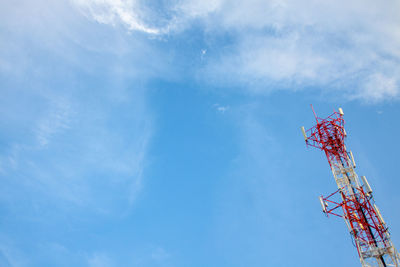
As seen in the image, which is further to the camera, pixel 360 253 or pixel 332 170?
pixel 332 170

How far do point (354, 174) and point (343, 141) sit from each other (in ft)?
17.9

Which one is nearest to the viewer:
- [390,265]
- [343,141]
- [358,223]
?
[390,265]

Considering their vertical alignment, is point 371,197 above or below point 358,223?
above

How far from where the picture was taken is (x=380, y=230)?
37.1 m

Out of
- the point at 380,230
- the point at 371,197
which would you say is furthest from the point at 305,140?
the point at 380,230

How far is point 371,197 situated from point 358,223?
380cm

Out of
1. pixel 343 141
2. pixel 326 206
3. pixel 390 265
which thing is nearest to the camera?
pixel 390 265

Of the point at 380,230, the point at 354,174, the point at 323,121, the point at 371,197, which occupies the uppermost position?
the point at 323,121

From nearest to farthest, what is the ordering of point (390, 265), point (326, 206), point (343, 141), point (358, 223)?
point (390, 265), point (358, 223), point (326, 206), point (343, 141)

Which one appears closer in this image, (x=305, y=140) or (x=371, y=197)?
(x=371, y=197)

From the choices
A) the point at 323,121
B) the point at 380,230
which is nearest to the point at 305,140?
the point at 323,121

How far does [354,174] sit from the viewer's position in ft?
139

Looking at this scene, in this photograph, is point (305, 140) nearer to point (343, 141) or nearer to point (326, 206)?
point (343, 141)

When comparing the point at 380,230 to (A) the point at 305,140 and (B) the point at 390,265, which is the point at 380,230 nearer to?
(B) the point at 390,265
